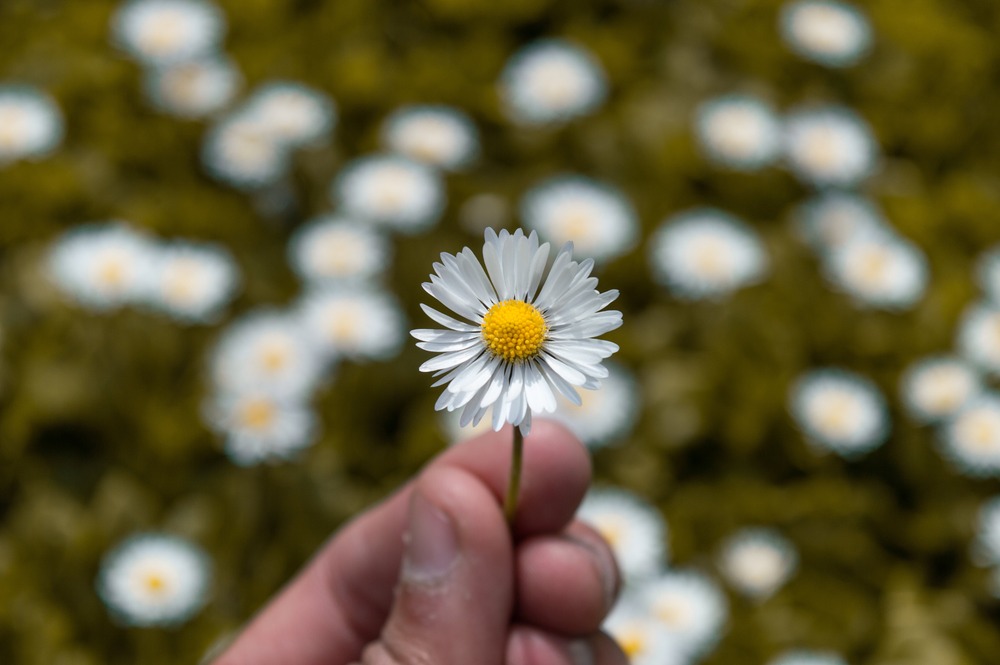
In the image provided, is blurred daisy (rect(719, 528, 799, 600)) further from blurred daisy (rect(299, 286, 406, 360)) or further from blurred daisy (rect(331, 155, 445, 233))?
blurred daisy (rect(331, 155, 445, 233))

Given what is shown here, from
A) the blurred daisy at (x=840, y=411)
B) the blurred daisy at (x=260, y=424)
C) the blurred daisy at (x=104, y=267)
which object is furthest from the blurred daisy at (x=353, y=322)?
the blurred daisy at (x=840, y=411)

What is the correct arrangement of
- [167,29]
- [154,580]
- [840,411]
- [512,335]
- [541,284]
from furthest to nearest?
[167,29]
[840,411]
[154,580]
[541,284]
[512,335]

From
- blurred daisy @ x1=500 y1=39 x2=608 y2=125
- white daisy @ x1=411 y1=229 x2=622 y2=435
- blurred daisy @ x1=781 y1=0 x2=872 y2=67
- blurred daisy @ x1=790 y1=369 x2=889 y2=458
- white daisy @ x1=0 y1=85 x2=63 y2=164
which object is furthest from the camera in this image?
blurred daisy @ x1=781 y1=0 x2=872 y2=67

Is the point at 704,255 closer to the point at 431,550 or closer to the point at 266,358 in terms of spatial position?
the point at 266,358

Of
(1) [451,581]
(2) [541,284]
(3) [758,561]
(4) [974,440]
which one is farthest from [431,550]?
(4) [974,440]

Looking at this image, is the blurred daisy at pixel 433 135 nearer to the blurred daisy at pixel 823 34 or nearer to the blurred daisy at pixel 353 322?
the blurred daisy at pixel 353 322

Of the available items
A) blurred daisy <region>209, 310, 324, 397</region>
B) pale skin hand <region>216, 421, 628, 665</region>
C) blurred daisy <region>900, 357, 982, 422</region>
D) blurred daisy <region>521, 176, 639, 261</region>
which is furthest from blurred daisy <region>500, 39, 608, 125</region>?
pale skin hand <region>216, 421, 628, 665</region>
